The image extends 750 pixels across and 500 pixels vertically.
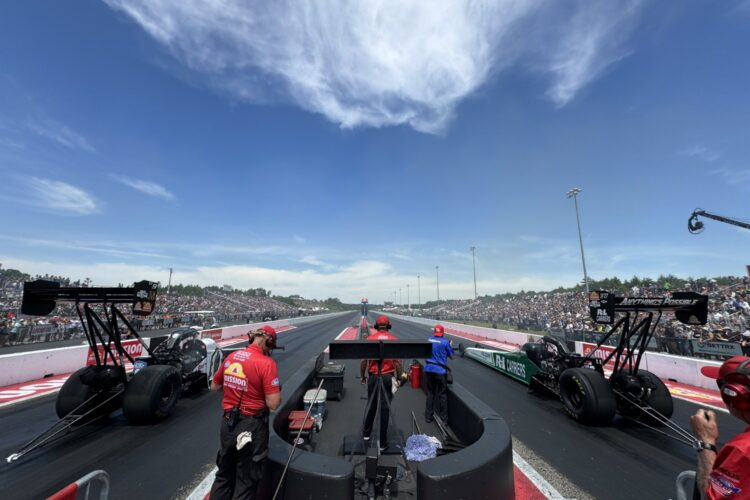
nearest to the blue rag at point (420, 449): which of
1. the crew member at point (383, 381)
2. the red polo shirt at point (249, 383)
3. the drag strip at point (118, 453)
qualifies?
the crew member at point (383, 381)

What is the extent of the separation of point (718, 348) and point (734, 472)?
1441 cm

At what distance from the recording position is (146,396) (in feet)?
18.7

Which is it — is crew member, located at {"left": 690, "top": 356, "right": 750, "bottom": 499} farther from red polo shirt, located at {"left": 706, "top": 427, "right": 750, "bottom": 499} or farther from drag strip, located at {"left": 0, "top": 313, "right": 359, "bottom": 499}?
drag strip, located at {"left": 0, "top": 313, "right": 359, "bottom": 499}

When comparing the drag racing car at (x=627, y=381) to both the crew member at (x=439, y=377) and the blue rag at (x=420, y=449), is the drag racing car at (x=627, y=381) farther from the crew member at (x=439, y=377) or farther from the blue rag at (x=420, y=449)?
the blue rag at (x=420, y=449)

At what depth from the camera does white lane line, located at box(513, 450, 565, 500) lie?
3704mm

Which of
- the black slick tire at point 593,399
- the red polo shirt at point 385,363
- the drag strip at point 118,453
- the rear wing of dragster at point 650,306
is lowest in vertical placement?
the drag strip at point 118,453

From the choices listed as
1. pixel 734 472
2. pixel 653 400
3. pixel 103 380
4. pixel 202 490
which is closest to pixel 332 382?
pixel 202 490

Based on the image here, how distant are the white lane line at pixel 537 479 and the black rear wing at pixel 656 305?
2.73 m

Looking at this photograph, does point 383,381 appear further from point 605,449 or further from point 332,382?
point 605,449

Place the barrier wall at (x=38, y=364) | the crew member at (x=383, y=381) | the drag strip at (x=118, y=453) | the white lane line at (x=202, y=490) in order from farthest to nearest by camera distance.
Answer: the barrier wall at (x=38, y=364)
the crew member at (x=383, y=381)
the drag strip at (x=118, y=453)
the white lane line at (x=202, y=490)

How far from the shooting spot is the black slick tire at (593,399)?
570 centimetres

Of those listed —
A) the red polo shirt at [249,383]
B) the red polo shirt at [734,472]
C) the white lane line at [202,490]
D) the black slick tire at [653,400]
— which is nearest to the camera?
the red polo shirt at [734,472]

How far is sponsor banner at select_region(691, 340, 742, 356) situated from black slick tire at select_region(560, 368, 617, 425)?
9034 millimetres

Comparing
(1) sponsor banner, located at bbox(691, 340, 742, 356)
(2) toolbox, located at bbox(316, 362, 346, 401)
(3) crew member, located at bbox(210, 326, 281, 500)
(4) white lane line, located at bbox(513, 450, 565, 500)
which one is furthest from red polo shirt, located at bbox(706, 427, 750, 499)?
(1) sponsor banner, located at bbox(691, 340, 742, 356)
